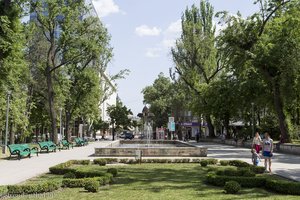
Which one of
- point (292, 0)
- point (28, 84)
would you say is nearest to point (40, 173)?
point (292, 0)

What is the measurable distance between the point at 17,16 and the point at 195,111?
113 feet

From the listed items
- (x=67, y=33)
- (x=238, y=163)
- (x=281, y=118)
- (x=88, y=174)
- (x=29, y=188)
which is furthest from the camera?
(x=67, y=33)

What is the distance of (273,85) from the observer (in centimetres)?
3297

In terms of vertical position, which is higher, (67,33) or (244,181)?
(67,33)

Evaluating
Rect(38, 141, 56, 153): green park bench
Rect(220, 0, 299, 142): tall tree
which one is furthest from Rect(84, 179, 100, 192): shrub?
Rect(220, 0, 299, 142): tall tree

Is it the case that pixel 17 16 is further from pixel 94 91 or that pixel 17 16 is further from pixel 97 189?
pixel 94 91

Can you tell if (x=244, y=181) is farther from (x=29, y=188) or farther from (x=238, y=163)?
(x=238, y=163)

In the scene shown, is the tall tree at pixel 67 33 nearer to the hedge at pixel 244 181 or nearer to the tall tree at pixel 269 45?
the tall tree at pixel 269 45

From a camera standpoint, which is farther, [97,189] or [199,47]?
[199,47]

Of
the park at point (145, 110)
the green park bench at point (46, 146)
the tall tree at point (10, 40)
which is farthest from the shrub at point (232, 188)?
the green park bench at point (46, 146)

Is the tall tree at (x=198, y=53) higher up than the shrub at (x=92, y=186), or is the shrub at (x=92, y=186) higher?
the tall tree at (x=198, y=53)

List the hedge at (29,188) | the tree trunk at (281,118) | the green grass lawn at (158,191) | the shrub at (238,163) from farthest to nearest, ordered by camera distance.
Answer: the tree trunk at (281,118), the shrub at (238,163), the hedge at (29,188), the green grass lawn at (158,191)

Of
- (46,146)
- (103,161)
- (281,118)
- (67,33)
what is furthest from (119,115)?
(103,161)

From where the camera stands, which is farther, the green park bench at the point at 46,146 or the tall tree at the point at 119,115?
the tall tree at the point at 119,115
